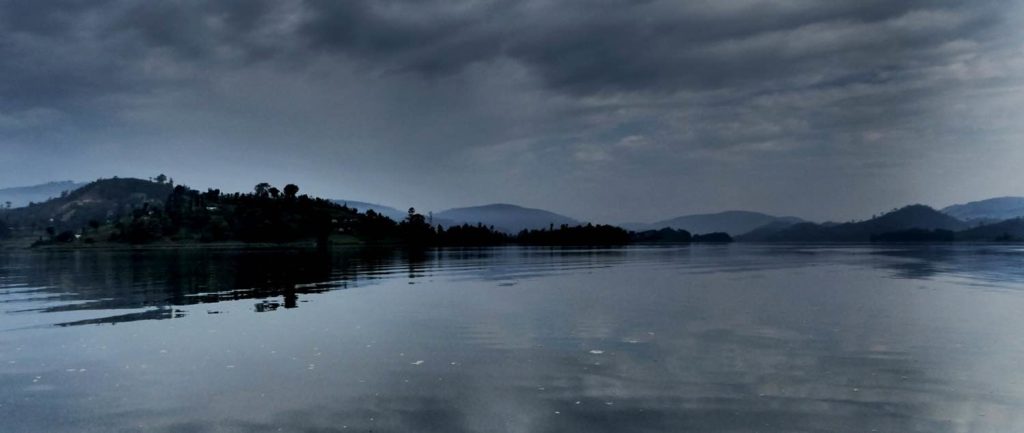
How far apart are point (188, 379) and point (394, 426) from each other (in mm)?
11756

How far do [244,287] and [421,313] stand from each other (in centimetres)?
3370

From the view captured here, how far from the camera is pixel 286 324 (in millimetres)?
42500

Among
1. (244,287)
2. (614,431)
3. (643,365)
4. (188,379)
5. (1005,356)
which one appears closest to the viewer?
(614,431)

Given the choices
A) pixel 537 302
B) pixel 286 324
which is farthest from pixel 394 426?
pixel 537 302

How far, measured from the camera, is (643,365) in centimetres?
2870

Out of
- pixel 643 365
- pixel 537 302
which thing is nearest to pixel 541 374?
pixel 643 365

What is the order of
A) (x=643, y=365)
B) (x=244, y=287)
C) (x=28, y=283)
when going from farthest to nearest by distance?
(x=28, y=283), (x=244, y=287), (x=643, y=365)

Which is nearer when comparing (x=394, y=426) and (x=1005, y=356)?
(x=394, y=426)

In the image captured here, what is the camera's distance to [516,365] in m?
29.3

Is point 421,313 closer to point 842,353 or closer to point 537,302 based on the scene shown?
point 537,302

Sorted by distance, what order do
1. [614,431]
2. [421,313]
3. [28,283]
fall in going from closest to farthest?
[614,431], [421,313], [28,283]

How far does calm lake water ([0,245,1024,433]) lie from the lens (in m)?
20.9

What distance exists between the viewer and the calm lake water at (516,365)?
20938mm

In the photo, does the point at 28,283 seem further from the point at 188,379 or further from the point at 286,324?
the point at 188,379
